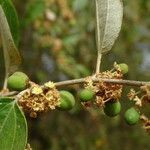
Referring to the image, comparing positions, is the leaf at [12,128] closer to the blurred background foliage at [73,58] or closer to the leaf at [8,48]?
the leaf at [8,48]

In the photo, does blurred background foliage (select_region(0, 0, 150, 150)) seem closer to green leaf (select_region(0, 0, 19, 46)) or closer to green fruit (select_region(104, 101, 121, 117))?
green leaf (select_region(0, 0, 19, 46))

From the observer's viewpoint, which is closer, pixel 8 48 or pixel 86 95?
pixel 86 95

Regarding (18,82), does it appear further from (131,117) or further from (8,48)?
(131,117)

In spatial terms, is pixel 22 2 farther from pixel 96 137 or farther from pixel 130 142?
pixel 130 142

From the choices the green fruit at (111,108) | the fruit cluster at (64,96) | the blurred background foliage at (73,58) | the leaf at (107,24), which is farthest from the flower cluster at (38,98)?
the blurred background foliage at (73,58)

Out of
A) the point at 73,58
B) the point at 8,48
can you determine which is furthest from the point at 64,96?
the point at 73,58

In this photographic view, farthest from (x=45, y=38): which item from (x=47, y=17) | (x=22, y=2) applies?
(x=22, y=2)

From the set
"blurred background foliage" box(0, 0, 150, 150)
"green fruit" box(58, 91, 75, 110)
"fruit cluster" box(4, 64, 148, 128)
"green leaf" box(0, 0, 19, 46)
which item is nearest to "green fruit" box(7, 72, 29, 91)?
"fruit cluster" box(4, 64, 148, 128)
